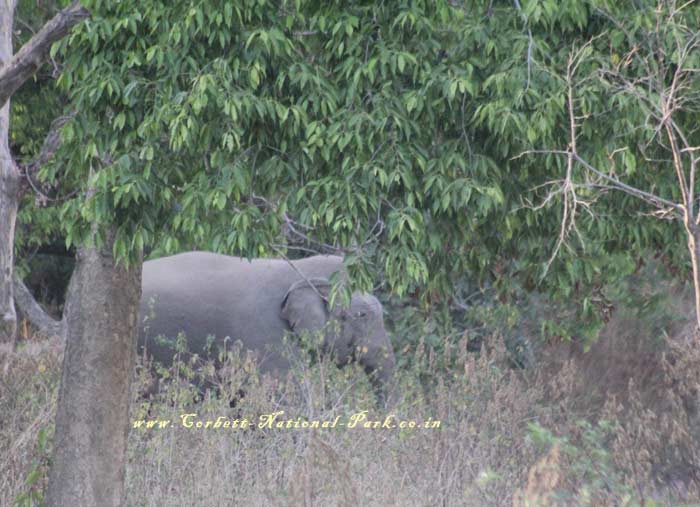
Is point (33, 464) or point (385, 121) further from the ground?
point (385, 121)

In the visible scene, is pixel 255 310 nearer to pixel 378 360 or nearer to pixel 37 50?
pixel 378 360

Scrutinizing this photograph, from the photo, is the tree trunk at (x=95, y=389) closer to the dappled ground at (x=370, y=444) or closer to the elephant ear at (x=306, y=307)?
the dappled ground at (x=370, y=444)

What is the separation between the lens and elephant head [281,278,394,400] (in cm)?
1045

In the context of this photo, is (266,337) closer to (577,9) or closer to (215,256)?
(215,256)

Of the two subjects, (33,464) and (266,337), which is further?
(266,337)

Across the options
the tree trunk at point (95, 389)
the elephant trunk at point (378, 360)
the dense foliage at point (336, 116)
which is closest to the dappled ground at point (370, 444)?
the tree trunk at point (95, 389)

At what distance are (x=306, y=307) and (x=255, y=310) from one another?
2.23 feet

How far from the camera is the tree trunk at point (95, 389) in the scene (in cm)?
619

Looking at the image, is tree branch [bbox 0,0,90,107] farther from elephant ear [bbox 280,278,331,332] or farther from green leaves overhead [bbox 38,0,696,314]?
elephant ear [bbox 280,278,331,332]

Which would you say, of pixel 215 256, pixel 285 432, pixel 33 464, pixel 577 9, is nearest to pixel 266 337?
pixel 215 256

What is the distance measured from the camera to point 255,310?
1087 cm

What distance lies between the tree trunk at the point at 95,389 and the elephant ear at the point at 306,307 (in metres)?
4.20

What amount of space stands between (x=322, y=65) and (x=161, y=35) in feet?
2.66

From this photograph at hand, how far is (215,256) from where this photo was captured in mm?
11758
